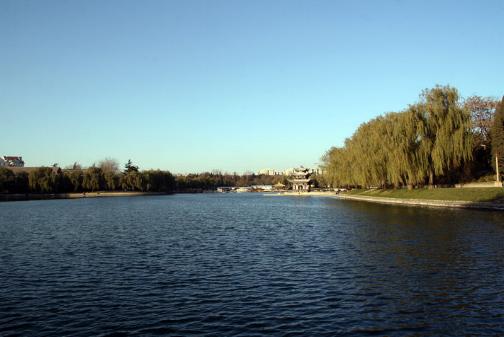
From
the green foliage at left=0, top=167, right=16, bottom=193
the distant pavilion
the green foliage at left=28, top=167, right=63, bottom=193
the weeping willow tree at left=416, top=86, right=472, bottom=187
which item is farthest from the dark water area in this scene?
the distant pavilion

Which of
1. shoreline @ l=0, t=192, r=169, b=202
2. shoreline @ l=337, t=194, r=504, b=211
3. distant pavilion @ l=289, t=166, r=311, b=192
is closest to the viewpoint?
shoreline @ l=337, t=194, r=504, b=211

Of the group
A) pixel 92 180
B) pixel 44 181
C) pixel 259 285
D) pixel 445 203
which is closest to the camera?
pixel 259 285

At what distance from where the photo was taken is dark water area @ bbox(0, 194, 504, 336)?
12080 millimetres

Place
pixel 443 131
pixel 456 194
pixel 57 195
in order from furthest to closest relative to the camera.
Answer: pixel 57 195, pixel 443 131, pixel 456 194

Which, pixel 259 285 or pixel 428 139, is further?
pixel 428 139

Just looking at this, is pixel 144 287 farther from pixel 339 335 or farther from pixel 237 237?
pixel 237 237

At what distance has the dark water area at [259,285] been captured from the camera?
12080 mm

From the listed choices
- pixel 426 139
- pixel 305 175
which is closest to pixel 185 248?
pixel 426 139

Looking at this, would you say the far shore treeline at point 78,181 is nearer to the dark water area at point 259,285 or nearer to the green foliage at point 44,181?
the green foliage at point 44,181

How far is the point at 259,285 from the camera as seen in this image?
53.9 feet

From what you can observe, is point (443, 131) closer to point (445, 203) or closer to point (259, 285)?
point (445, 203)

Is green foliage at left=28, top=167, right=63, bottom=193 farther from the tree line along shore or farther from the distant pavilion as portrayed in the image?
the distant pavilion

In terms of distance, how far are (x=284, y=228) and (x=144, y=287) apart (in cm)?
2155

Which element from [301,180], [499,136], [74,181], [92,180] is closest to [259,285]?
[499,136]
